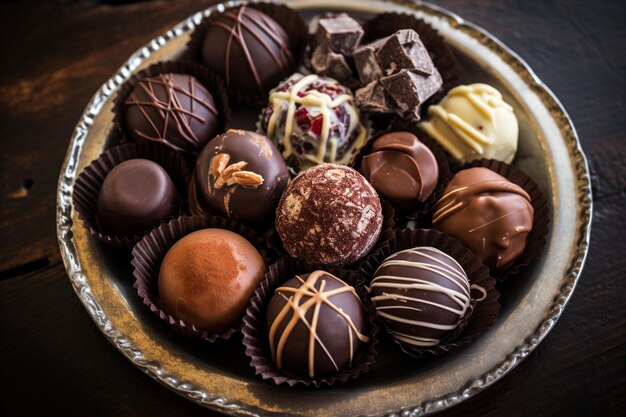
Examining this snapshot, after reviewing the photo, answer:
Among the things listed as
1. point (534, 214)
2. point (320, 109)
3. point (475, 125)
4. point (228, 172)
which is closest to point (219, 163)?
point (228, 172)

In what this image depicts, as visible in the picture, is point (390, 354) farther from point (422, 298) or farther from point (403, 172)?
point (403, 172)

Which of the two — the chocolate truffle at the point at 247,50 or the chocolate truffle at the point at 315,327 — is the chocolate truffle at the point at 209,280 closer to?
the chocolate truffle at the point at 315,327

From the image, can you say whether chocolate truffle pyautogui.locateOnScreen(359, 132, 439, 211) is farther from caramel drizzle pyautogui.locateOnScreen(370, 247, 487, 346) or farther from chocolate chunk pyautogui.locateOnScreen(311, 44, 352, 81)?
chocolate chunk pyautogui.locateOnScreen(311, 44, 352, 81)

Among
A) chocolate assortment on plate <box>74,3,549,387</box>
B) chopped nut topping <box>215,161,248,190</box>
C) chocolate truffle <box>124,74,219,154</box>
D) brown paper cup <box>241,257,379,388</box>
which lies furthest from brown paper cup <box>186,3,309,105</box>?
brown paper cup <box>241,257,379,388</box>

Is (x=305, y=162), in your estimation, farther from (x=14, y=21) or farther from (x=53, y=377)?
(x=14, y=21)

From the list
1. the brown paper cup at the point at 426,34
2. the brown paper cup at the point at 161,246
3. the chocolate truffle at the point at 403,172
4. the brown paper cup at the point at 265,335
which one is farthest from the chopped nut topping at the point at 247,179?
the brown paper cup at the point at 426,34

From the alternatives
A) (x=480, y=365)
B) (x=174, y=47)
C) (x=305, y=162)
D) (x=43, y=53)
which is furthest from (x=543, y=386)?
(x=43, y=53)
